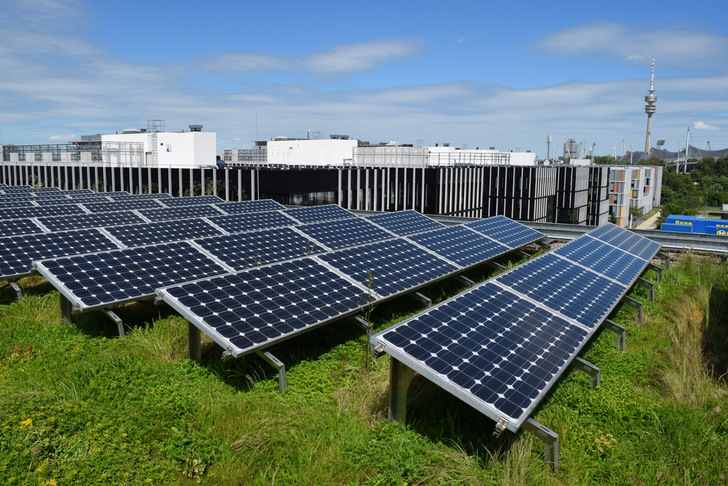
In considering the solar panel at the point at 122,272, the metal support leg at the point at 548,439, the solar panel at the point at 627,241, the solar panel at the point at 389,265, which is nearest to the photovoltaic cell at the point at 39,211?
the solar panel at the point at 122,272

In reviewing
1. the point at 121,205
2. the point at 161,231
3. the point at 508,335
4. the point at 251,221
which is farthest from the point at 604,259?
the point at 121,205

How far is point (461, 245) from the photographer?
51.9 feet

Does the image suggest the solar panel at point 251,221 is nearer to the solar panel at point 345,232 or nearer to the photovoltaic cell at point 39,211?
the solar panel at point 345,232

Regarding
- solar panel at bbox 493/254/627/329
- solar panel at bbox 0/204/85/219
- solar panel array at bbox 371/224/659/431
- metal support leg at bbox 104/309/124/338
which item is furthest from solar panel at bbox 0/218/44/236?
solar panel at bbox 493/254/627/329

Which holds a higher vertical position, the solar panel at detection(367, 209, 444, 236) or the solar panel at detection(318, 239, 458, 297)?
the solar panel at detection(367, 209, 444, 236)

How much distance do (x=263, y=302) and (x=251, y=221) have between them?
1046 centimetres

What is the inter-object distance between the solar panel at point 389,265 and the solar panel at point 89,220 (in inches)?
414

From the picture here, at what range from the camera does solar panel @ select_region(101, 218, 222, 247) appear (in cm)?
1514

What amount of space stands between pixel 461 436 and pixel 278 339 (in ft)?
10.7

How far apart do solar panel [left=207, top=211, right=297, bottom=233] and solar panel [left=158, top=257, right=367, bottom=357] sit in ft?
25.4

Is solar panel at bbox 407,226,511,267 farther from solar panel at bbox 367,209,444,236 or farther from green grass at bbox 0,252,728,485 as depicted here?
green grass at bbox 0,252,728,485

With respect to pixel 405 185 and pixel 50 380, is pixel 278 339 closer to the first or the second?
pixel 50 380

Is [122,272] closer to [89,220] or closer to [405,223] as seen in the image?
[89,220]

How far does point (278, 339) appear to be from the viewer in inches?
335
